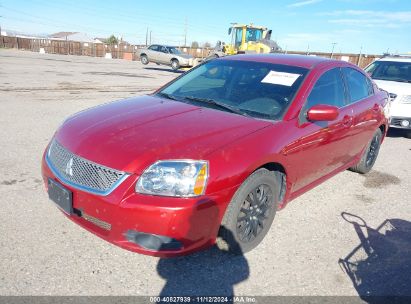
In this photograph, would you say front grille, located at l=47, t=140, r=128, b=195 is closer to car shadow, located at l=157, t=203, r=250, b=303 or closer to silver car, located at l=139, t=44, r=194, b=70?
car shadow, located at l=157, t=203, r=250, b=303

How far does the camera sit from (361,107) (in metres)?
4.30

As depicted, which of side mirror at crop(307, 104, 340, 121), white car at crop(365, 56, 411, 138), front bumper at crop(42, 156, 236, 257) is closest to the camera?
front bumper at crop(42, 156, 236, 257)

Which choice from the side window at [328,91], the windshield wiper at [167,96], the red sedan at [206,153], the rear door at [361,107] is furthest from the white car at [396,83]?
the windshield wiper at [167,96]

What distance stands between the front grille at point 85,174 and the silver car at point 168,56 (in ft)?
75.5

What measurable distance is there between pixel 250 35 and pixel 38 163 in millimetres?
19258

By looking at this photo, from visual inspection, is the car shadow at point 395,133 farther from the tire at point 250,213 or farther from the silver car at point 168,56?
the silver car at point 168,56

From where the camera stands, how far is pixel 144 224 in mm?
2271

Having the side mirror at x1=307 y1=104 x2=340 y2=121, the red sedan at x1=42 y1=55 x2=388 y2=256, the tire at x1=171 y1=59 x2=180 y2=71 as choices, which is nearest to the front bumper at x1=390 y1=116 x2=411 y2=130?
the red sedan at x1=42 y1=55 x2=388 y2=256

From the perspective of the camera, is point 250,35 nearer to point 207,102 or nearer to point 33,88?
point 33,88

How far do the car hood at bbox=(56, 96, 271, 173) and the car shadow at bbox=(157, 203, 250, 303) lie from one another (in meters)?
0.51

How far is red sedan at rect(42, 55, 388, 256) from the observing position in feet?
7.63

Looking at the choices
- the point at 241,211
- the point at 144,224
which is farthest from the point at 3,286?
the point at 241,211

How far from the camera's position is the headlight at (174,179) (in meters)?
2.31

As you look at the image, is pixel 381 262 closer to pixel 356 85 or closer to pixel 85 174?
pixel 356 85
